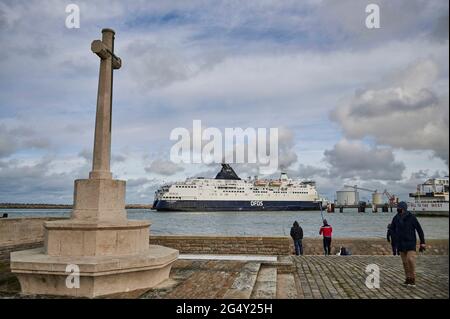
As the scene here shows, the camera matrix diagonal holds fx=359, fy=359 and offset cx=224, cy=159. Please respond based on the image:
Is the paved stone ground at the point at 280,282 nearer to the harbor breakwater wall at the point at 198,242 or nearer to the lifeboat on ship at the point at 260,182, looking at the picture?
the harbor breakwater wall at the point at 198,242

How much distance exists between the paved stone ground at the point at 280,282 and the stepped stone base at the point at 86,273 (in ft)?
0.72

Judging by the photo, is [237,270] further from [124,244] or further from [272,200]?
[272,200]

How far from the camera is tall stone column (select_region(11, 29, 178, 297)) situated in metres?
5.05

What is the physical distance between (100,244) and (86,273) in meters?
0.72

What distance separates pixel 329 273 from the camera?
7406 mm

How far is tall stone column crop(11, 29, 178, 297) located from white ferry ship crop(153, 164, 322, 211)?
73.7 meters

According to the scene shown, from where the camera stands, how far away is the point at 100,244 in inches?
219

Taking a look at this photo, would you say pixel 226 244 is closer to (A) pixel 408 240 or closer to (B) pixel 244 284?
(B) pixel 244 284

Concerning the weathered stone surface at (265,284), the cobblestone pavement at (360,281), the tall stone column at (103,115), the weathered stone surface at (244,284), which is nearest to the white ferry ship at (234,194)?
the cobblestone pavement at (360,281)

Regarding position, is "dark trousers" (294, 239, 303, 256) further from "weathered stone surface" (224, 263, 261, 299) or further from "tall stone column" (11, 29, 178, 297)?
"tall stone column" (11, 29, 178, 297)

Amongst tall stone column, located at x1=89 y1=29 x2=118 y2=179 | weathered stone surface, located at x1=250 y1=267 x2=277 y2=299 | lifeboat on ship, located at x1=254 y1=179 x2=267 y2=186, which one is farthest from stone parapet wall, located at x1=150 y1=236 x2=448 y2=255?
lifeboat on ship, located at x1=254 y1=179 x2=267 y2=186
